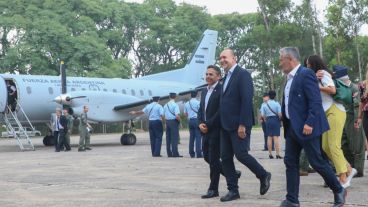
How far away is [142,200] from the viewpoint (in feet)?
21.0

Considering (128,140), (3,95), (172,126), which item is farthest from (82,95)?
(172,126)

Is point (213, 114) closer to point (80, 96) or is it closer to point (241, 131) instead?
point (241, 131)

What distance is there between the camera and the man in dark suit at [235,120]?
6.14 metres

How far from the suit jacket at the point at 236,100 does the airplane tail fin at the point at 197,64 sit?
2223 cm

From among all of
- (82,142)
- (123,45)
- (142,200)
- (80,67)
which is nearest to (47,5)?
(80,67)

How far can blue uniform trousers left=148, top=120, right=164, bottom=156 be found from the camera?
45.6ft

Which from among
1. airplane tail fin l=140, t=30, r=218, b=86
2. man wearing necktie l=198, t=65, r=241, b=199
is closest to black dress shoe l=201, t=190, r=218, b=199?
man wearing necktie l=198, t=65, r=241, b=199

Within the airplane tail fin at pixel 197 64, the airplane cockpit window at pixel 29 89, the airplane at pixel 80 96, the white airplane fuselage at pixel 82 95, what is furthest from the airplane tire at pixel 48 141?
the airplane tail fin at pixel 197 64

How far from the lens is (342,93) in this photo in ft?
21.4

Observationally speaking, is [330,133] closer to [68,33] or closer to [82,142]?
[82,142]

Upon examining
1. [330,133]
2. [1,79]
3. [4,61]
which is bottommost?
[330,133]

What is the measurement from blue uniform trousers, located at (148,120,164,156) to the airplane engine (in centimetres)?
677

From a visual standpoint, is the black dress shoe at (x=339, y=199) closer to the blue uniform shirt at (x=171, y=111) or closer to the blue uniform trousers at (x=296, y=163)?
the blue uniform trousers at (x=296, y=163)

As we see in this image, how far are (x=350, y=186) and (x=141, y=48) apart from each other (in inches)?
1888
